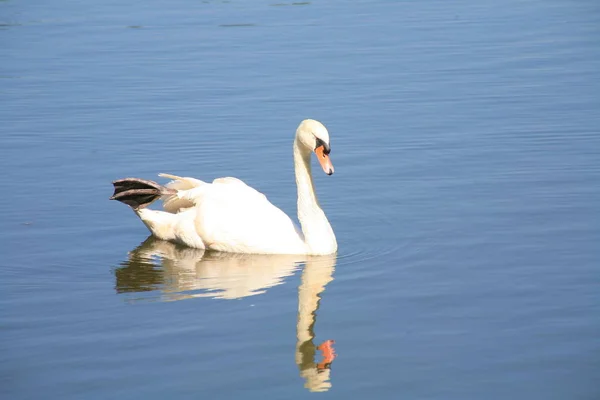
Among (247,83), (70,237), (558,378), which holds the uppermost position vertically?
(247,83)

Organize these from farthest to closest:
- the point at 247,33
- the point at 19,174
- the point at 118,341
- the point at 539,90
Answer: the point at 247,33 → the point at 539,90 → the point at 19,174 → the point at 118,341

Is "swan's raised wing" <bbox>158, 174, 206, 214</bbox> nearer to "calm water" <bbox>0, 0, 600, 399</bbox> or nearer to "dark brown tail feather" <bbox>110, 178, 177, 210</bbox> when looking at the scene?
"dark brown tail feather" <bbox>110, 178, 177, 210</bbox>

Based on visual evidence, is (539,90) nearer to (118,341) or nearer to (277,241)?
(277,241)

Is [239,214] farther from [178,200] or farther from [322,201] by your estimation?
[322,201]

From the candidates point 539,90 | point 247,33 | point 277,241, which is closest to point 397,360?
point 277,241

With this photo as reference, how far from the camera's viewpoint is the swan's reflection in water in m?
9.50

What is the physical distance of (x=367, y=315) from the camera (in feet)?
29.1

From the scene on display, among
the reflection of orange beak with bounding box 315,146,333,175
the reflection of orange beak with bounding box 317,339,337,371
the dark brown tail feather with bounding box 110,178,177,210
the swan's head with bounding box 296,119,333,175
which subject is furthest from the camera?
the dark brown tail feather with bounding box 110,178,177,210

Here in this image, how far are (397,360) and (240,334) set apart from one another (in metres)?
1.24

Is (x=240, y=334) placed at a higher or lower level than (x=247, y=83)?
lower

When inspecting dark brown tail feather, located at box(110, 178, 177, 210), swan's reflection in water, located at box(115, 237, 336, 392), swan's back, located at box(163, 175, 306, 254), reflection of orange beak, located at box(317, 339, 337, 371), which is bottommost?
reflection of orange beak, located at box(317, 339, 337, 371)

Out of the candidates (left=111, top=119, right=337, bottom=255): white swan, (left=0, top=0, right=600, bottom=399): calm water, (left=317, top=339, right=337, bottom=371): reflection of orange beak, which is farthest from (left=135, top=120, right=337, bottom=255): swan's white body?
(left=317, top=339, right=337, bottom=371): reflection of orange beak

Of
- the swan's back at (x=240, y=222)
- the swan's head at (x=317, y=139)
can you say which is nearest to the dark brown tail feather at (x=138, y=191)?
the swan's back at (x=240, y=222)

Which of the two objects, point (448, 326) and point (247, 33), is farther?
point (247, 33)
